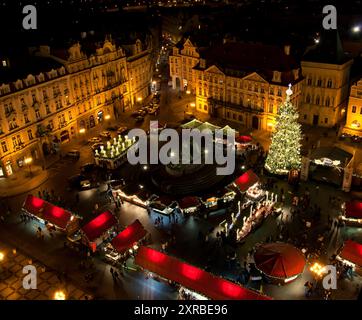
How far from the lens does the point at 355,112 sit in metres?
67.9

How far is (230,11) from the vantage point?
124m

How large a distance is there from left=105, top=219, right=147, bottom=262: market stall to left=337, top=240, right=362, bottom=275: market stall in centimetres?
2140

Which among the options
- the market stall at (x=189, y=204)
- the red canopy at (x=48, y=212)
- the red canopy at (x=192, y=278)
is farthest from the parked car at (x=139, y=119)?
the red canopy at (x=192, y=278)

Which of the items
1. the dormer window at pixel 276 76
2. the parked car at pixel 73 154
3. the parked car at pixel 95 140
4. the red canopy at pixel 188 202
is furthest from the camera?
the parked car at pixel 95 140

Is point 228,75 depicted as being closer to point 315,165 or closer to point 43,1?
point 315,165

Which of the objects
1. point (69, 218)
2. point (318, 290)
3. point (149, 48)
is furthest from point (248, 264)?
point (149, 48)

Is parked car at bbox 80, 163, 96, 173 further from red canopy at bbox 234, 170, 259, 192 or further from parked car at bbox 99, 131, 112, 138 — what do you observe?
red canopy at bbox 234, 170, 259, 192

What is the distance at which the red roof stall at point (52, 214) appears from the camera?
156ft

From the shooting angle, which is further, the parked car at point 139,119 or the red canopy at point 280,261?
the parked car at point 139,119

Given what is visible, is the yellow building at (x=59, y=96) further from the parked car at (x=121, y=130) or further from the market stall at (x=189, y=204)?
the market stall at (x=189, y=204)

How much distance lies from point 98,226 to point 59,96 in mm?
33461

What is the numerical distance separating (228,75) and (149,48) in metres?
26.7

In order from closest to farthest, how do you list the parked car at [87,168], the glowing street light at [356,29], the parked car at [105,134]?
the parked car at [87,168]
the parked car at [105,134]
the glowing street light at [356,29]

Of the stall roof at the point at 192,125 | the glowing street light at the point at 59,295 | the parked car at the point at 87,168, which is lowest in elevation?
the glowing street light at the point at 59,295
